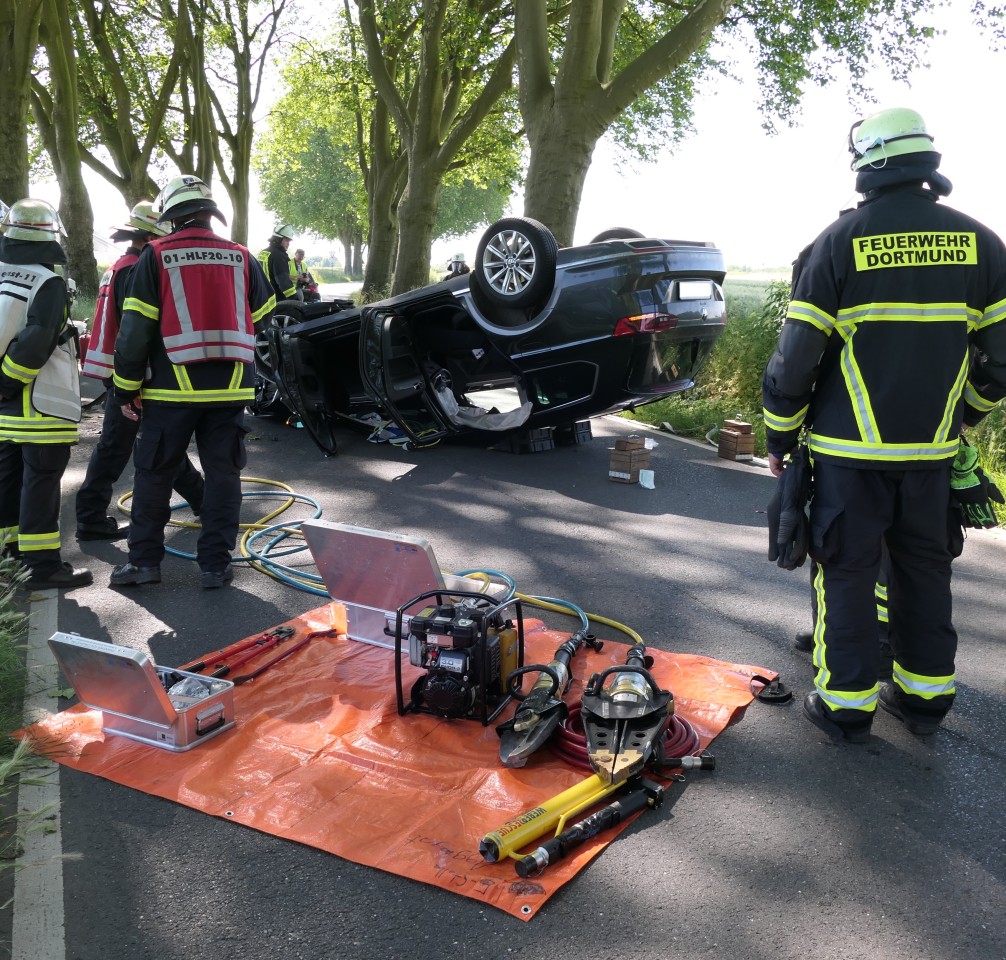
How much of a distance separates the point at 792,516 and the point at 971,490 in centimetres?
69

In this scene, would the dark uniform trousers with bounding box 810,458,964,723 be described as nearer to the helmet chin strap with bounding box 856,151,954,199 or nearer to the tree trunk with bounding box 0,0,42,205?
the helmet chin strap with bounding box 856,151,954,199

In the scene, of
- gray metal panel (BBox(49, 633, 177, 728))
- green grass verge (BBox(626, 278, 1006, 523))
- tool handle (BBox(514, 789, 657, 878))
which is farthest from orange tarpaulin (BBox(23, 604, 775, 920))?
green grass verge (BBox(626, 278, 1006, 523))

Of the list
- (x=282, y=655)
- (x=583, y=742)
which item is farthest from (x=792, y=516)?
(x=282, y=655)

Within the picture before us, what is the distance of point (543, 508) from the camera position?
22.9 feet

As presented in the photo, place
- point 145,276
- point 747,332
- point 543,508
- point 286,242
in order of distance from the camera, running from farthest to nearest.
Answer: point 286,242
point 747,332
point 543,508
point 145,276

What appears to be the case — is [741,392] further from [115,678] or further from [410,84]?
[410,84]

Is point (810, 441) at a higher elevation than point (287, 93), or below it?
below

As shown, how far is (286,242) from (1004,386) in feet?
38.4

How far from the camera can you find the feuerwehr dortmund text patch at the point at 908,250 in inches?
128

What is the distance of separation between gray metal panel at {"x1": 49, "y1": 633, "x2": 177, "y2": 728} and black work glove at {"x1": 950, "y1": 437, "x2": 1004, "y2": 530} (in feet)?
10.1

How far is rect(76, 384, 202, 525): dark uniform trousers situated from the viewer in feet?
19.8

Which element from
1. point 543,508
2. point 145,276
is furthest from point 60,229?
point 543,508

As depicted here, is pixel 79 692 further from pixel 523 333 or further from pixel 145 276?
pixel 523 333

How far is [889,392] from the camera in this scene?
3.34m
